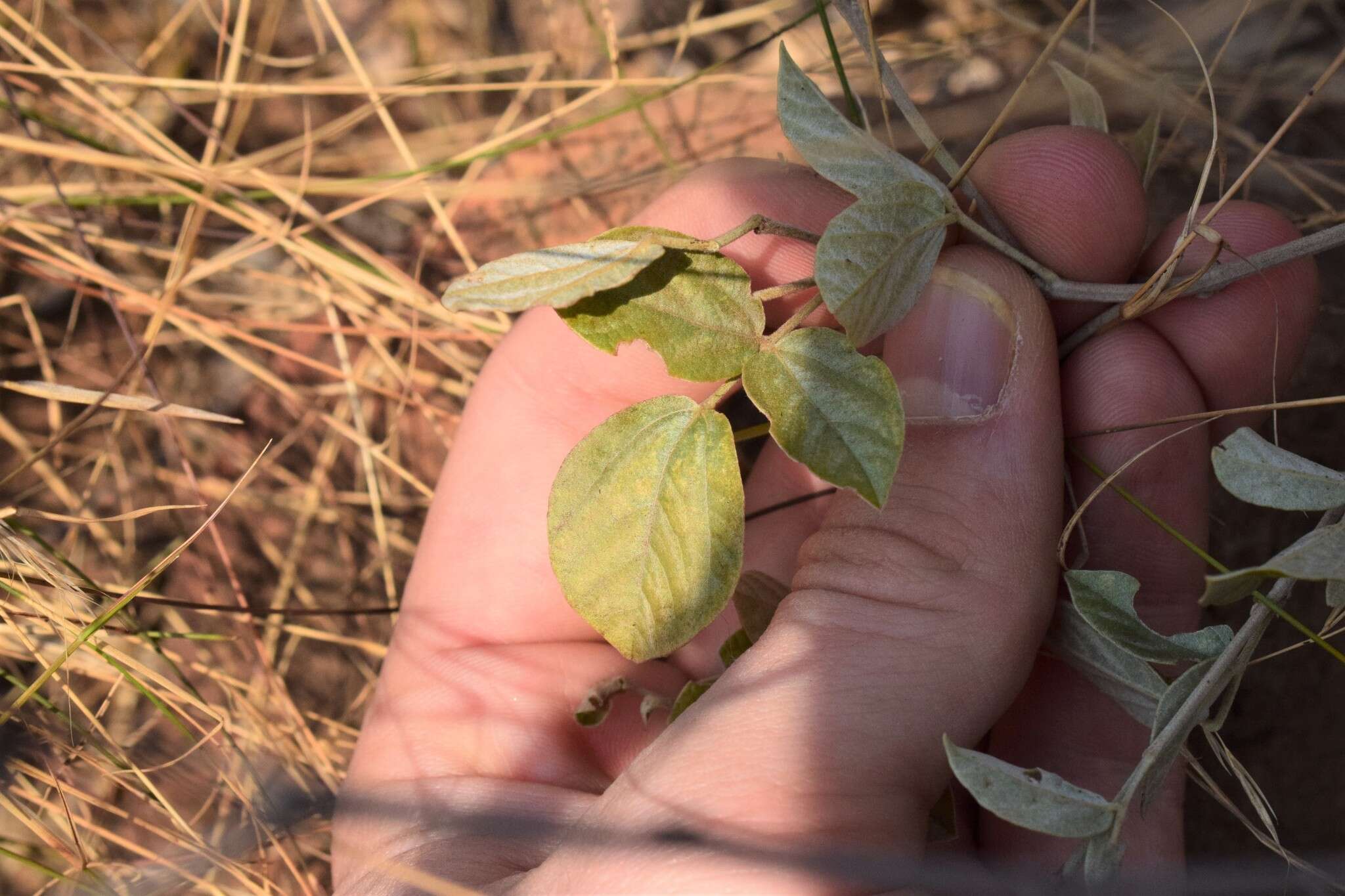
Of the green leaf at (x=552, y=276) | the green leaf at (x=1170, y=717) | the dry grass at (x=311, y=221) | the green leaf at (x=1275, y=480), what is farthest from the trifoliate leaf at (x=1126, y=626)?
the dry grass at (x=311, y=221)

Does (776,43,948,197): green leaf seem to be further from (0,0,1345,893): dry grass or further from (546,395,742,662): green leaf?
(0,0,1345,893): dry grass

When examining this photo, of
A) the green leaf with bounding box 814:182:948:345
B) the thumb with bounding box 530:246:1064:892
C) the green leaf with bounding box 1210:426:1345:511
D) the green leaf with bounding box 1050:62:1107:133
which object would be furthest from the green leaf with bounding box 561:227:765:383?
the green leaf with bounding box 1050:62:1107:133

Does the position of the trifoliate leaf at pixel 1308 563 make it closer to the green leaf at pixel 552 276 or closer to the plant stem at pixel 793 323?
the plant stem at pixel 793 323

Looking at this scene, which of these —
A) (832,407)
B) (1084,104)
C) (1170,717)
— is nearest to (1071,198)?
(1084,104)

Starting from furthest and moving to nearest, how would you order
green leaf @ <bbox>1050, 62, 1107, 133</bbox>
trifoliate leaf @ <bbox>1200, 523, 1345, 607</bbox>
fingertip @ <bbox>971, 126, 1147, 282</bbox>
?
green leaf @ <bbox>1050, 62, 1107, 133</bbox>
fingertip @ <bbox>971, 126, 1147, 282</bbox>
trifoliate leaf @ <bbox>1200, 523, 1345, 607</bbox>

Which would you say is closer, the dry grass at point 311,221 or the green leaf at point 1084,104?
the green leaf at point 1084,104

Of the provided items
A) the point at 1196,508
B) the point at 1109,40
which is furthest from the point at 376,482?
the point at 1109,40

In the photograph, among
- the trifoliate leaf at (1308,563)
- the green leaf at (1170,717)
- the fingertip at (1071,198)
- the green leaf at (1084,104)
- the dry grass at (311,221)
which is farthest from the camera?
the dry grass at (311,221)
